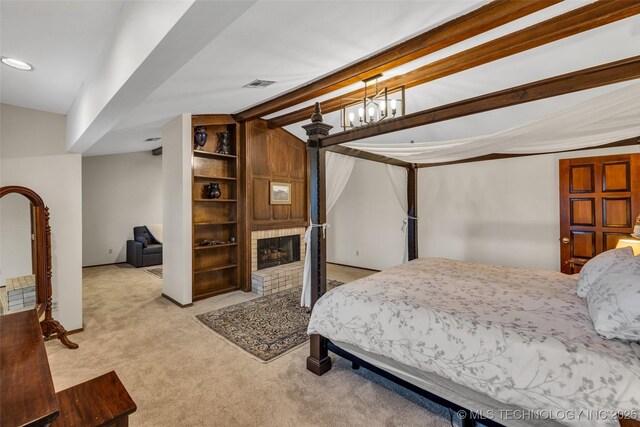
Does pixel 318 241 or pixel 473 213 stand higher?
pixel 473 213

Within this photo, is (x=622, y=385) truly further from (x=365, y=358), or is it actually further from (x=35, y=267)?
(x=35, y=267)

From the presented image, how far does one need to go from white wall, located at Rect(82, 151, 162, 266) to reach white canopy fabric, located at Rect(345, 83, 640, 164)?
251 inches

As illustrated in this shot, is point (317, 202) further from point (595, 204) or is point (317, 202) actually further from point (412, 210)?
point (595, 204)

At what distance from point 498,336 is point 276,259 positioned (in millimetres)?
3884

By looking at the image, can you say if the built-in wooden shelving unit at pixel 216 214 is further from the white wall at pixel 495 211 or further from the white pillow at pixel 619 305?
the white pillow at pixel 619 305

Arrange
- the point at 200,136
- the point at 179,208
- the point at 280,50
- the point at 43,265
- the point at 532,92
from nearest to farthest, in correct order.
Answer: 1. the point at 532,92
2. the point at 280,50
3. the point at 43,265
4. the point at 179,208
5. the point at 200,136

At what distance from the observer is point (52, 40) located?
6.09 ft

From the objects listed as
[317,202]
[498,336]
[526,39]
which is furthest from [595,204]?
[317,202]

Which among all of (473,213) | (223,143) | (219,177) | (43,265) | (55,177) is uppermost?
(223,143)

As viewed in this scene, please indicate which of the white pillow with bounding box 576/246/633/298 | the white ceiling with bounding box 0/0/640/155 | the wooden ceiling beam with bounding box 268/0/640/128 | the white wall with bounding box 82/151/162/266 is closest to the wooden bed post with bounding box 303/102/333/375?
the white ceiling with bounding box 0/0/640/155

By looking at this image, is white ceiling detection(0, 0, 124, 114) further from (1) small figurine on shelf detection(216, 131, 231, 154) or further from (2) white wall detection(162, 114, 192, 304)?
(1) small figurine on shelf detection(216, 131, 231, 154)

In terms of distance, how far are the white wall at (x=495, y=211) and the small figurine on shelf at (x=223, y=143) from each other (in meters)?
3.33

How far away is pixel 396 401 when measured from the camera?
6.50 ft

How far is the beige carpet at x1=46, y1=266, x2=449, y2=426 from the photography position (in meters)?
1.83
